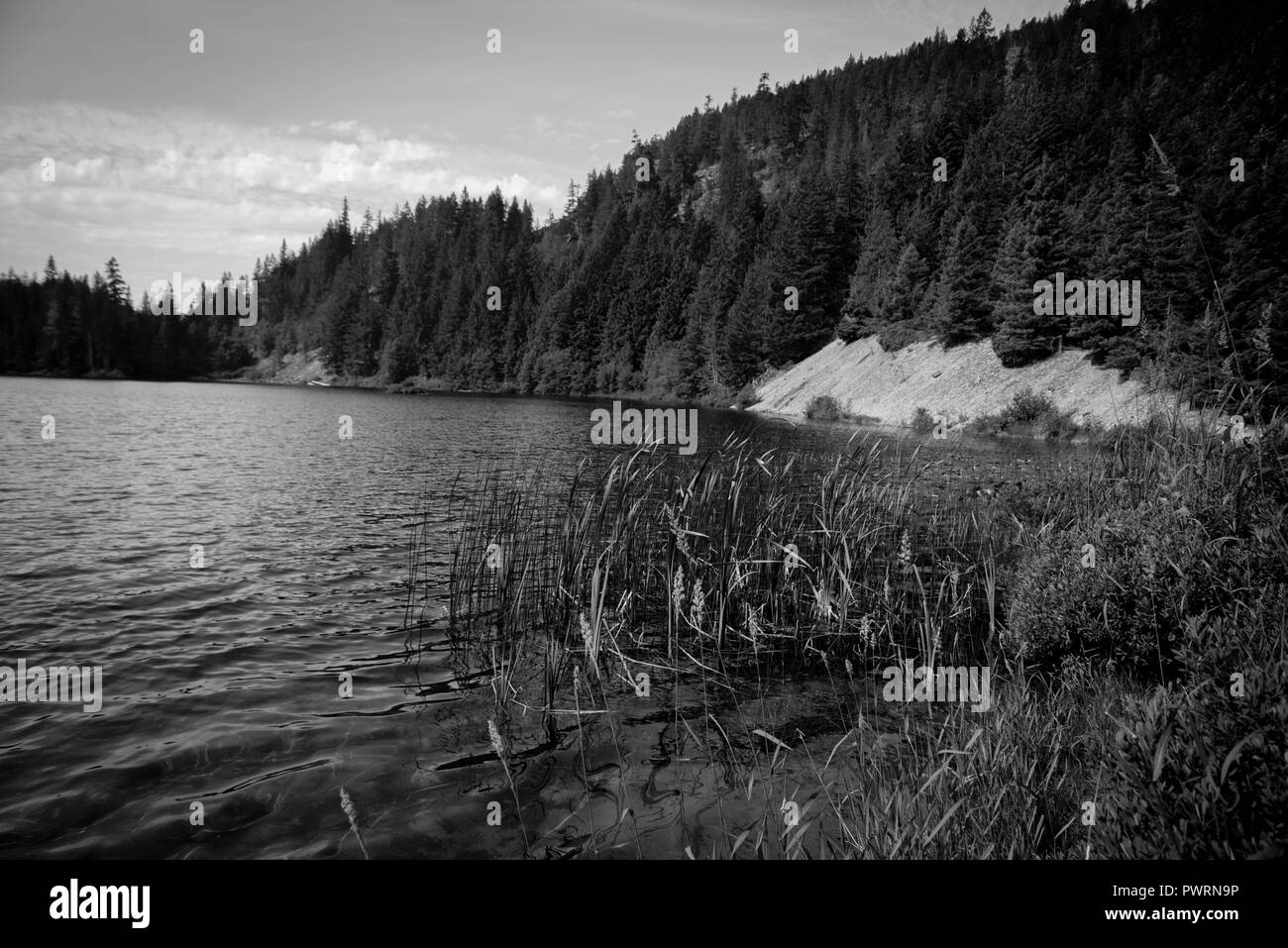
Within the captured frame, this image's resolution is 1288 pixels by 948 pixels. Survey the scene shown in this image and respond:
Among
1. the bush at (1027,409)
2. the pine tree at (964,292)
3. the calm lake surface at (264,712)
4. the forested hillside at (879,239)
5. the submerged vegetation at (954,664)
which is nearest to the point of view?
the submerged vegetation at (954,664)

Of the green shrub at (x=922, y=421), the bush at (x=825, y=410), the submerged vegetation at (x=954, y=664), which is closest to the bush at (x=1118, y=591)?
the submerged vegetation at (x=954, y=664)

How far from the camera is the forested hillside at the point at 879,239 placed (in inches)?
1521

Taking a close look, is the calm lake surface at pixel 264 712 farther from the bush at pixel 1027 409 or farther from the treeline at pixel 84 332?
the treeline at pixel 84 332

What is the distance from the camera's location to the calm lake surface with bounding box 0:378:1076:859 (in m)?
5.68

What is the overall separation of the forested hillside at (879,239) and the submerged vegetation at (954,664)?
2021 mm

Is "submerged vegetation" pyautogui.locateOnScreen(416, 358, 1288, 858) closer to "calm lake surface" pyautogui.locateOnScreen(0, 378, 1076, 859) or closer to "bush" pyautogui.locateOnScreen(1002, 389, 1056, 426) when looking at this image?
"calm lake surface" pyautogui.locateOnScreen(0, 378, 1076, 859)

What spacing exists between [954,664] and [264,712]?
27.3 feet

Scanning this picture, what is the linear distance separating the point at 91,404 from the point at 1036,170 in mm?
81341

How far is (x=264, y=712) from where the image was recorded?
7871 millimetres

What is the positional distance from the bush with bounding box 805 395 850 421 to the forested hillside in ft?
31.8

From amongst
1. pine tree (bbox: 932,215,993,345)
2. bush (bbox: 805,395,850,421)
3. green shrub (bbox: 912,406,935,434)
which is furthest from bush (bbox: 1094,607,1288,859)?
pine tree (bbox: 932,215,993,345)
